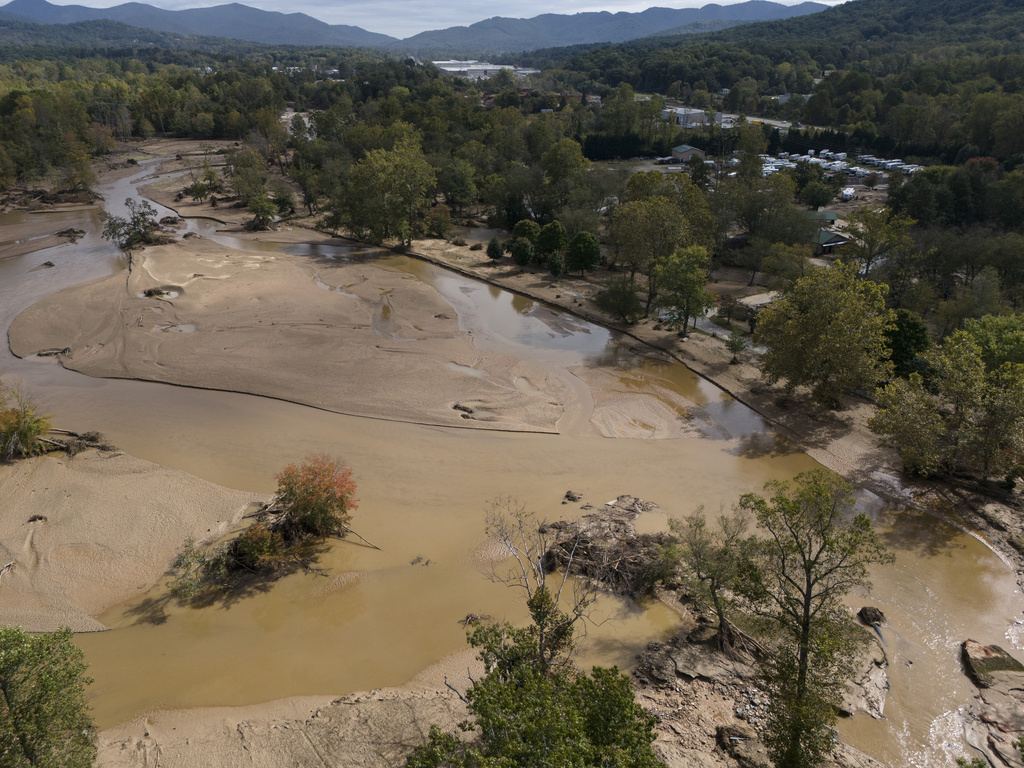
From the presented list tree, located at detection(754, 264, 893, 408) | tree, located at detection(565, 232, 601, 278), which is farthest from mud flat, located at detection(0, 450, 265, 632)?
tree, located at detection(565, 232, 601, 278)

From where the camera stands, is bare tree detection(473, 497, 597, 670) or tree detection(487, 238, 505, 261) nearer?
bare tree detection(473, 497, 597, 670)

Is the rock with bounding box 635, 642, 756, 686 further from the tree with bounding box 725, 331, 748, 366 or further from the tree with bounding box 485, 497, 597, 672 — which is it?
the tree with bounding box 725, 331, 748, 366

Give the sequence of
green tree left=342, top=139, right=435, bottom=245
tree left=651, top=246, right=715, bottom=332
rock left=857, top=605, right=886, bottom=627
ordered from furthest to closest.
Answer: green tree left=342, top=139, right=435, bottom=245
tree left=651, top=246, right=715, bottom=332
rock left=857, top=605, right=886, bottom=627

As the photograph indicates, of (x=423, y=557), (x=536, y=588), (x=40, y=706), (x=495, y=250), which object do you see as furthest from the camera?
(x=495, y=250)

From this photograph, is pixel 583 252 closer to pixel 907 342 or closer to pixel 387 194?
pixel 387 194

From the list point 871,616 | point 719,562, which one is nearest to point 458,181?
point 719,562

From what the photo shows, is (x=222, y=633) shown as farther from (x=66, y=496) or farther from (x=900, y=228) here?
(x=900, y=228)
